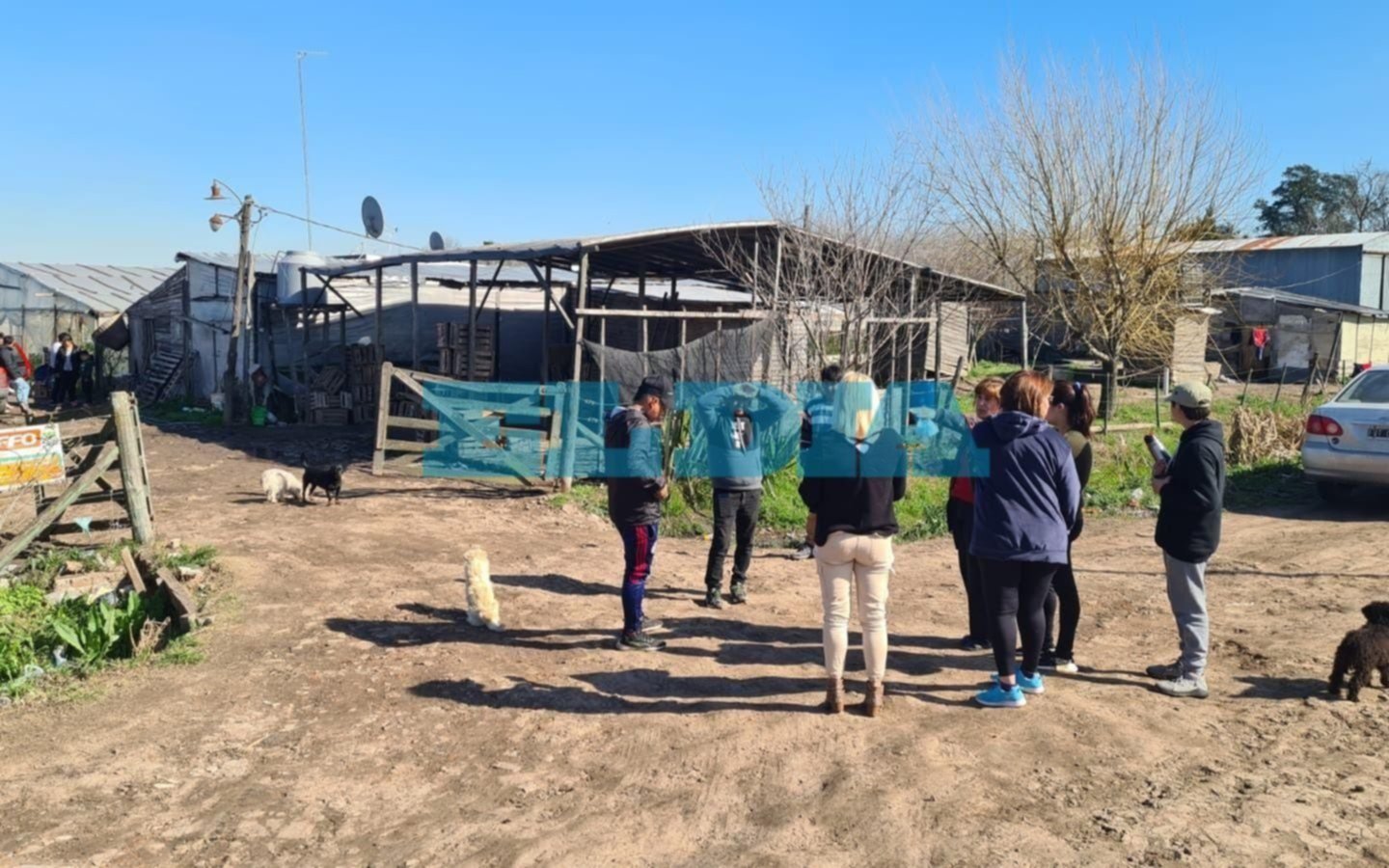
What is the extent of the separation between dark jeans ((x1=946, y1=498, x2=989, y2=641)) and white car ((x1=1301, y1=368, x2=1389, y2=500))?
21.2 ft

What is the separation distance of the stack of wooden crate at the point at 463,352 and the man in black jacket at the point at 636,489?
9.52 meters

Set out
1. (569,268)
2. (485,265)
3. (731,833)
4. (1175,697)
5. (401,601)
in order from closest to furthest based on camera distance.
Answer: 1. (731,833)
2. (1175,697)
3. (401,601)
4. (569,268)
5. (485,265)

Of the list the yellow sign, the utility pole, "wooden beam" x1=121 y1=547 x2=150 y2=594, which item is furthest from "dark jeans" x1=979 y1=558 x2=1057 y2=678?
the utility pole

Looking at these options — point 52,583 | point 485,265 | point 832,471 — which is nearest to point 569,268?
point 485,265

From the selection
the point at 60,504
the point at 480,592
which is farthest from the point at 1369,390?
the point at 60,504

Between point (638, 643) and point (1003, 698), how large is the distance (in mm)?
2144

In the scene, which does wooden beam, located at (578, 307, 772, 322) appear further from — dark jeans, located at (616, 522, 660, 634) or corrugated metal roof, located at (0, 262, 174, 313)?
corrugated metal roof, located at (0, 262, 174, 313)

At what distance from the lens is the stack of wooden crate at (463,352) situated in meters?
15.5

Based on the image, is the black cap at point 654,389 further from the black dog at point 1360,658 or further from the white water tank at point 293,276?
the white water tank at point 293,276

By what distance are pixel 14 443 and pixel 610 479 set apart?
569cm

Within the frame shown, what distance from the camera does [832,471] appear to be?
4.90 metres

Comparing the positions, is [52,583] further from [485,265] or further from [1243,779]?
[485,265]

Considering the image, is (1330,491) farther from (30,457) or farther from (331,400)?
(331,400)

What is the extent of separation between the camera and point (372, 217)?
21141 millimetres
